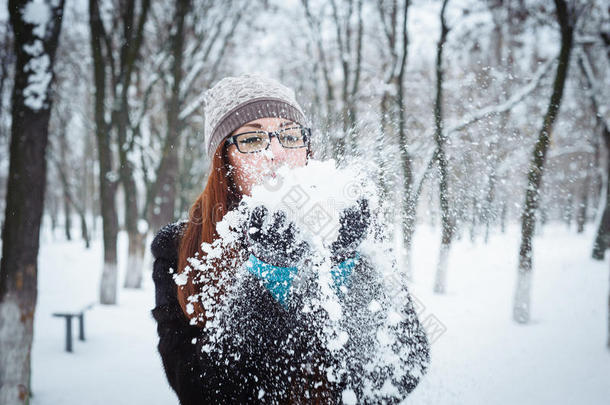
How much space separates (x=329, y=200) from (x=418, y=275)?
8.27 m

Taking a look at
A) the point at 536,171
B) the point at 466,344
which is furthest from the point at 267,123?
the point at 466,344

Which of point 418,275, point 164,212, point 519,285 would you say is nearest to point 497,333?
point 519,285

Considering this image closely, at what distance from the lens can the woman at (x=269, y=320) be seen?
111 centimetres

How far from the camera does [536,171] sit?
3740mm

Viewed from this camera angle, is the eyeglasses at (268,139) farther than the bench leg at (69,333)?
No

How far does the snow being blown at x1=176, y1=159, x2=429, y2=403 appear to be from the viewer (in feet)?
3.48

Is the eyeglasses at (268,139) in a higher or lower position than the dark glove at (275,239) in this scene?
higher

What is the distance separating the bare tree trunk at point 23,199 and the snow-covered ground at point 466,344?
A: 136 cm

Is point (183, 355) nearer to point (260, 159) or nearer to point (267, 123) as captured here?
point (260, 159)

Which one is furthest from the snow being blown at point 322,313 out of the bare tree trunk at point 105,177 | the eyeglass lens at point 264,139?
the bare tree trunk at point 105,177

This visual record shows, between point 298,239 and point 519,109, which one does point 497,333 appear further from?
point 298,239

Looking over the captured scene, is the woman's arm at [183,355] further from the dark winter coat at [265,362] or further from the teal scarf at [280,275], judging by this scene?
the teal scarf at [280,275]

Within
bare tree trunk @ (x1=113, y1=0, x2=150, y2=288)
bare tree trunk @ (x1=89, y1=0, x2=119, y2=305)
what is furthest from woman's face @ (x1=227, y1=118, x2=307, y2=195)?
bare tree trunk @ (x1=113, y1=0, x2=150, y2=288)

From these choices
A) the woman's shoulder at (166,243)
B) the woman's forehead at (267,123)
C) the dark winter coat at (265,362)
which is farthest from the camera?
the woman's shoulder at (166,243)
